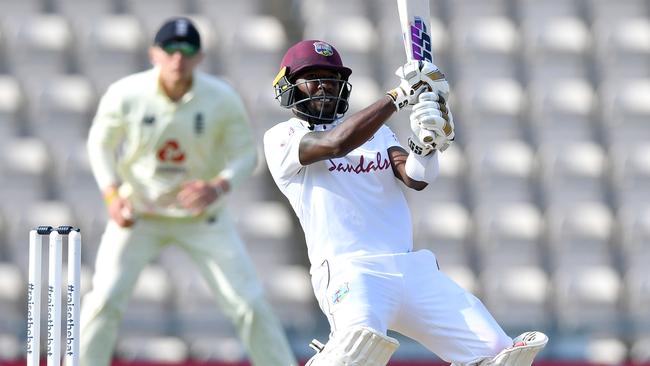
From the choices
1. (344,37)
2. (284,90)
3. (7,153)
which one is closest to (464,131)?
(344,37)

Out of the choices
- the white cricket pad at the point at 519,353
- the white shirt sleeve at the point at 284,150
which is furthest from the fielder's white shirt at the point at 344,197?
the white cricket pad at the point at 519,353

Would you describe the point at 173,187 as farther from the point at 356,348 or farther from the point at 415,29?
the point at 356,348

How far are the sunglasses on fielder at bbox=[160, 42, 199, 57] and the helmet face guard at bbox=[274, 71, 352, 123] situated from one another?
51.3 inches

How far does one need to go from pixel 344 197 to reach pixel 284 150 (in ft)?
0.72

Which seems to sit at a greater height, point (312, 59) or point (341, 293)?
point (312, 59)

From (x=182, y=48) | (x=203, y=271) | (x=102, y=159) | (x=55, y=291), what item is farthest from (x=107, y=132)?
(x=55, y=291)

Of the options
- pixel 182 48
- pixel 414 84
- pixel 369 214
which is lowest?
pixel 369 214

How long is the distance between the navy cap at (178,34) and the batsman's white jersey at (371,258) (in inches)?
53.4

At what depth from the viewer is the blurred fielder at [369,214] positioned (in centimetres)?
342

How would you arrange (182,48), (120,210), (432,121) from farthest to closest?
(182,48) → (120,210) → (432,121)

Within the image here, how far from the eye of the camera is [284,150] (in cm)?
365

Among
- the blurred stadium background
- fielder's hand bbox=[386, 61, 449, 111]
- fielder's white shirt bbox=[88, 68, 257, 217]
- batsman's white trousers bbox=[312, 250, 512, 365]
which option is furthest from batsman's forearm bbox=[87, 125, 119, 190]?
the blurred stadium background

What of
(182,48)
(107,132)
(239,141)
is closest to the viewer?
(182,48)

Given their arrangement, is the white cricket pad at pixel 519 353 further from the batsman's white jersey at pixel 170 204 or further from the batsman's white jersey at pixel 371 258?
the batsman's white jersey at pixel 170 204
